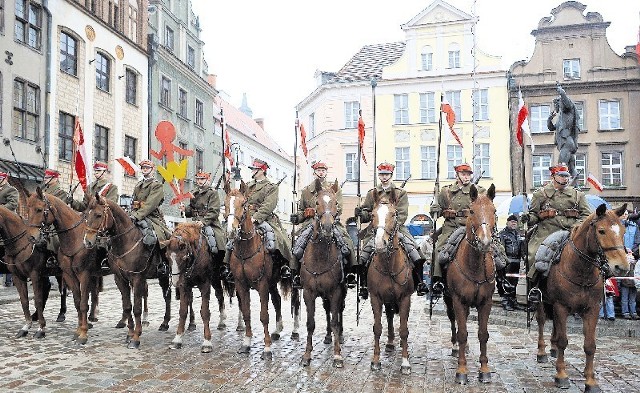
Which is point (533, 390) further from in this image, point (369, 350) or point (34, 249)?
point (34, 249)

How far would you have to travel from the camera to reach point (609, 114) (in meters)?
35.7

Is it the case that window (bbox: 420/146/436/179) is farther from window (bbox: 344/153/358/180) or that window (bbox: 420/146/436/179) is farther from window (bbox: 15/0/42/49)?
window (bbox: 15/0/42/49)

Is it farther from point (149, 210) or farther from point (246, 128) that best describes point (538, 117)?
point (149, 210)

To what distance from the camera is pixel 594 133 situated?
35.6 metres

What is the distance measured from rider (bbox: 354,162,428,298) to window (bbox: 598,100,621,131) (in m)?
30.5

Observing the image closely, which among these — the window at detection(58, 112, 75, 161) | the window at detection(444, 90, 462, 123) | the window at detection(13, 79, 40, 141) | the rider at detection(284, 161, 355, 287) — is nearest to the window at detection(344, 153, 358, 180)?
the window at detection(444, 90, 462, 123)

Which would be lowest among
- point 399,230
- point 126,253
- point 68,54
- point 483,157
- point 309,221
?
point 126,253

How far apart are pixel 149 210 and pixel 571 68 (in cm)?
3208

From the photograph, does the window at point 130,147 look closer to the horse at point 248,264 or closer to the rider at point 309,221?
the rider at point 309,221

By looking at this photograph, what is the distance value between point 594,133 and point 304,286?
31620mm

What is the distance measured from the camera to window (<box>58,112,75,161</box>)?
23.8 m

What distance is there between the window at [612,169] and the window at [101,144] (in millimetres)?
27201

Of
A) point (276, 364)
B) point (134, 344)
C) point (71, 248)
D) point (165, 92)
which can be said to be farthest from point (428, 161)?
point (276, 364)

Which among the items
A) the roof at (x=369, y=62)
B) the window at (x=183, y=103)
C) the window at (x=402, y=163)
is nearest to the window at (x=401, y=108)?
the window at (x=402, y=163)
